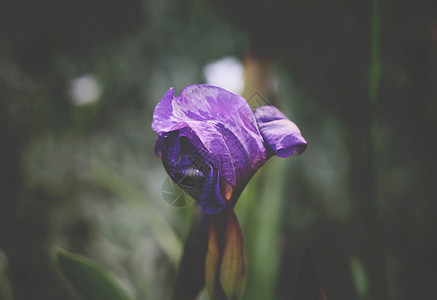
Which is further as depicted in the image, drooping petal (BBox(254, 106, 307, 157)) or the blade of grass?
the blade of grass

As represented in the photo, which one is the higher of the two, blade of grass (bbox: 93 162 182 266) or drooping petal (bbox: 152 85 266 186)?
drooping petal (bbox: 152 85 266 186)

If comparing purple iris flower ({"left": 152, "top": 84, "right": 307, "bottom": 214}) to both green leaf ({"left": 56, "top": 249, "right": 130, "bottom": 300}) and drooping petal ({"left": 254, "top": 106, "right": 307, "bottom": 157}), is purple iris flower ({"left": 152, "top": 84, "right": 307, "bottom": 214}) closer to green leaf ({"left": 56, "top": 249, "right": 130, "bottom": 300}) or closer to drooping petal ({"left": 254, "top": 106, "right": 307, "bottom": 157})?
drooping petal ({"left": 254, "top": 106, "right": 307, "bottom": 157})

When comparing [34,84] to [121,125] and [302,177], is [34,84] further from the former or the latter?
[302,177]

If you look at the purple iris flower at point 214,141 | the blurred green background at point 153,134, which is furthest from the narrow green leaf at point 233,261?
the blurred green background at point 153,134

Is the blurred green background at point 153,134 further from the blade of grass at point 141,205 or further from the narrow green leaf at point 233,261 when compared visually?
the narrow green leaf at point 233,261

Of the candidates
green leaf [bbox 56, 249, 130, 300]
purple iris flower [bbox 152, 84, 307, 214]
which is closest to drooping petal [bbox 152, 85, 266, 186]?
purple iris flower [bbox 152, 84, 307, 214]

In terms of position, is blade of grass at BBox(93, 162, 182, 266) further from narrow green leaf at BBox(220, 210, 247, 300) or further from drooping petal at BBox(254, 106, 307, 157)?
drooping petal at BBox(254, 106, 307, 157)
